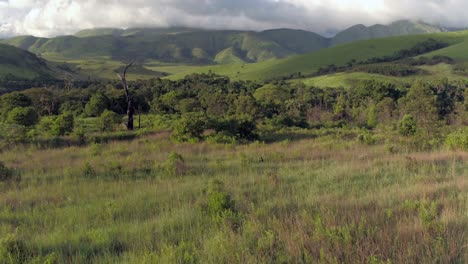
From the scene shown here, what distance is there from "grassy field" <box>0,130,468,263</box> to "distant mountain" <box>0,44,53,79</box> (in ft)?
465

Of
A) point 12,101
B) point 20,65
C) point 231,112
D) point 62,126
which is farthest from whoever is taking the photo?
point 20,65

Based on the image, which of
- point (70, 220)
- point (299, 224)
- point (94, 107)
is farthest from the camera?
point (94, 107)

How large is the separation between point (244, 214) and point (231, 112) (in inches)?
1329

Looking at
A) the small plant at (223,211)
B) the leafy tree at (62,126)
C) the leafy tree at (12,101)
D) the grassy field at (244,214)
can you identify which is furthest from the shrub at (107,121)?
the small plant at (223,211)

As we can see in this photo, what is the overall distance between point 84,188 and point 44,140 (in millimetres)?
13433

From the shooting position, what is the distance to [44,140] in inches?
773

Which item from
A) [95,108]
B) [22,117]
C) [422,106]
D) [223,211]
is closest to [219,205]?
[223,211]

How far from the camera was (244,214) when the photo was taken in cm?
568

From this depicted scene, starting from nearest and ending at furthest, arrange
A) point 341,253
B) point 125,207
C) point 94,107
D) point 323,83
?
point 341,253
point 125,207
point 94,107
point 323,83

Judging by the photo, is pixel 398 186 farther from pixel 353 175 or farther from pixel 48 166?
pixel 48 166

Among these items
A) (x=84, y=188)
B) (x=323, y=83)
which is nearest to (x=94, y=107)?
(x=84, y=188)

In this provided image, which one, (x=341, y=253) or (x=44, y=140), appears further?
(x=44, y=140)

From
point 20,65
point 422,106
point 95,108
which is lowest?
point 95,108

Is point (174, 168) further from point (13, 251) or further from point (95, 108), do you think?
point (95, 108)
